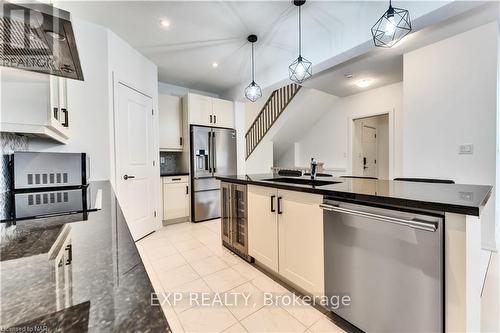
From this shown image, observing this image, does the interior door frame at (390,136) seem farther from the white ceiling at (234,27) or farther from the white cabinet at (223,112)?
the white cabinet at (223,112)

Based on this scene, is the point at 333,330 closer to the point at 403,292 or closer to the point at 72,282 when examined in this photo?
the point at 403,292

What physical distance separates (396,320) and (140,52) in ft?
12.8

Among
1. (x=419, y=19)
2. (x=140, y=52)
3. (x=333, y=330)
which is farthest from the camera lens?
(x=140, y=52)

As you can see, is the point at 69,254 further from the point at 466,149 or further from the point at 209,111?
the point at 209,111

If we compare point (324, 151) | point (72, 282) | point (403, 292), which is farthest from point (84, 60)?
point (324, 151)

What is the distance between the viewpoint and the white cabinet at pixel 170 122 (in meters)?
3.95

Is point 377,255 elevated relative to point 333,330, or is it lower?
elevated

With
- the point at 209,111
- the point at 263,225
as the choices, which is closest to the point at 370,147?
the point at 209,111

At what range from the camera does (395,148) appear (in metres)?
4.34

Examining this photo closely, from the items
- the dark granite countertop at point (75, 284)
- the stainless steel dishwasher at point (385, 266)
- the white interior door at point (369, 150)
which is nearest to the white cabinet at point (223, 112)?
the white interior door at point (369, 150)

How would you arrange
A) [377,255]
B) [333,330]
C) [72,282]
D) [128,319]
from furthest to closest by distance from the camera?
[333,330], [377,255], [72,282], [128,319]

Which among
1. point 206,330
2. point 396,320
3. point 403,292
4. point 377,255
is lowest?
point 206,330

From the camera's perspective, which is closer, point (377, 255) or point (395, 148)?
point (377, 255)

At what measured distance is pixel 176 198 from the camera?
3930 millimetres
